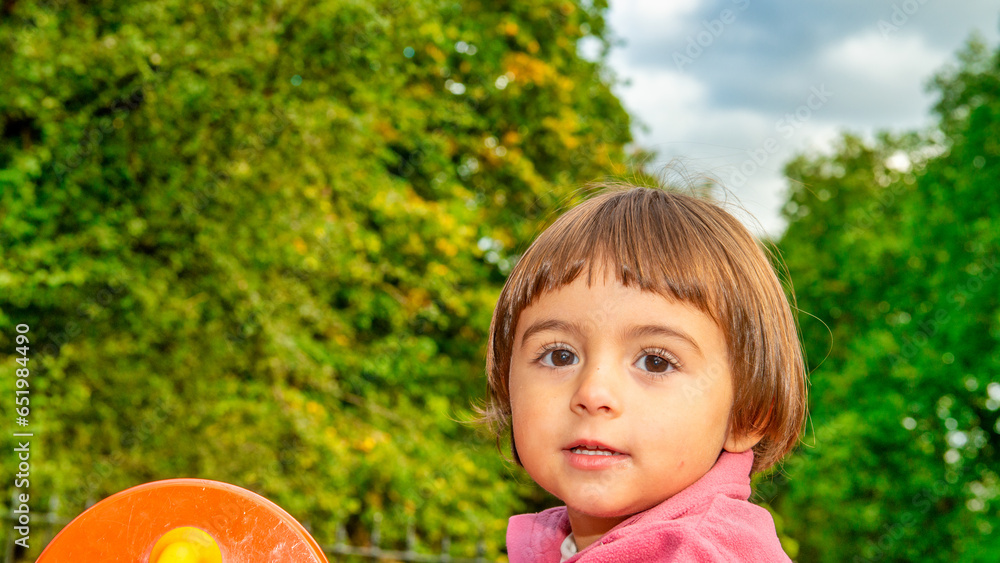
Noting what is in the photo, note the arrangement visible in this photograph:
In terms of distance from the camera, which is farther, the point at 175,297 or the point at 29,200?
the point at 175,297

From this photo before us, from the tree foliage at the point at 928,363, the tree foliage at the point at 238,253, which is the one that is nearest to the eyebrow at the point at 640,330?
the tree foliage at the point at 238,253

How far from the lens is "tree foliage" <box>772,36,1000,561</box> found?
35.0 feet

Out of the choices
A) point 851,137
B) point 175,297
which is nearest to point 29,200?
point 175,297

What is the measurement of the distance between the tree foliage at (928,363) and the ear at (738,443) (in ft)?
30.5

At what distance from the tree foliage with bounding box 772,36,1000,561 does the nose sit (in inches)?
378

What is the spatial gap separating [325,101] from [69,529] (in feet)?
16.8

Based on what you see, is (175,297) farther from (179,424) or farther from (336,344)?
(336,344)

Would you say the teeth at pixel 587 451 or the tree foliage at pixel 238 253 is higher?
the tree foliage at pixel 238 253

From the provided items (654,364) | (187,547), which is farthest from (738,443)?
(187,547)

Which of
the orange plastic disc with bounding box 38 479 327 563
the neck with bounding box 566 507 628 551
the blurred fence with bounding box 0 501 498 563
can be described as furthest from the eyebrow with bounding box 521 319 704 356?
the blurred fence with bounding box 0 501 498 563

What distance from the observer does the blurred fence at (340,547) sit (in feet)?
17.7

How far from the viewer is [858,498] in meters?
13.6

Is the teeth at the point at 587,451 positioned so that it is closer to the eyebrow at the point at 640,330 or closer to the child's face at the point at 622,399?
the child's face at the point at 622,399

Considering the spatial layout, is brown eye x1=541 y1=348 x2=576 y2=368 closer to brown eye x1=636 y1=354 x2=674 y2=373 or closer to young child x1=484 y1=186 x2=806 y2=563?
young child x1=484 y1=186 x2=806 y2=563
